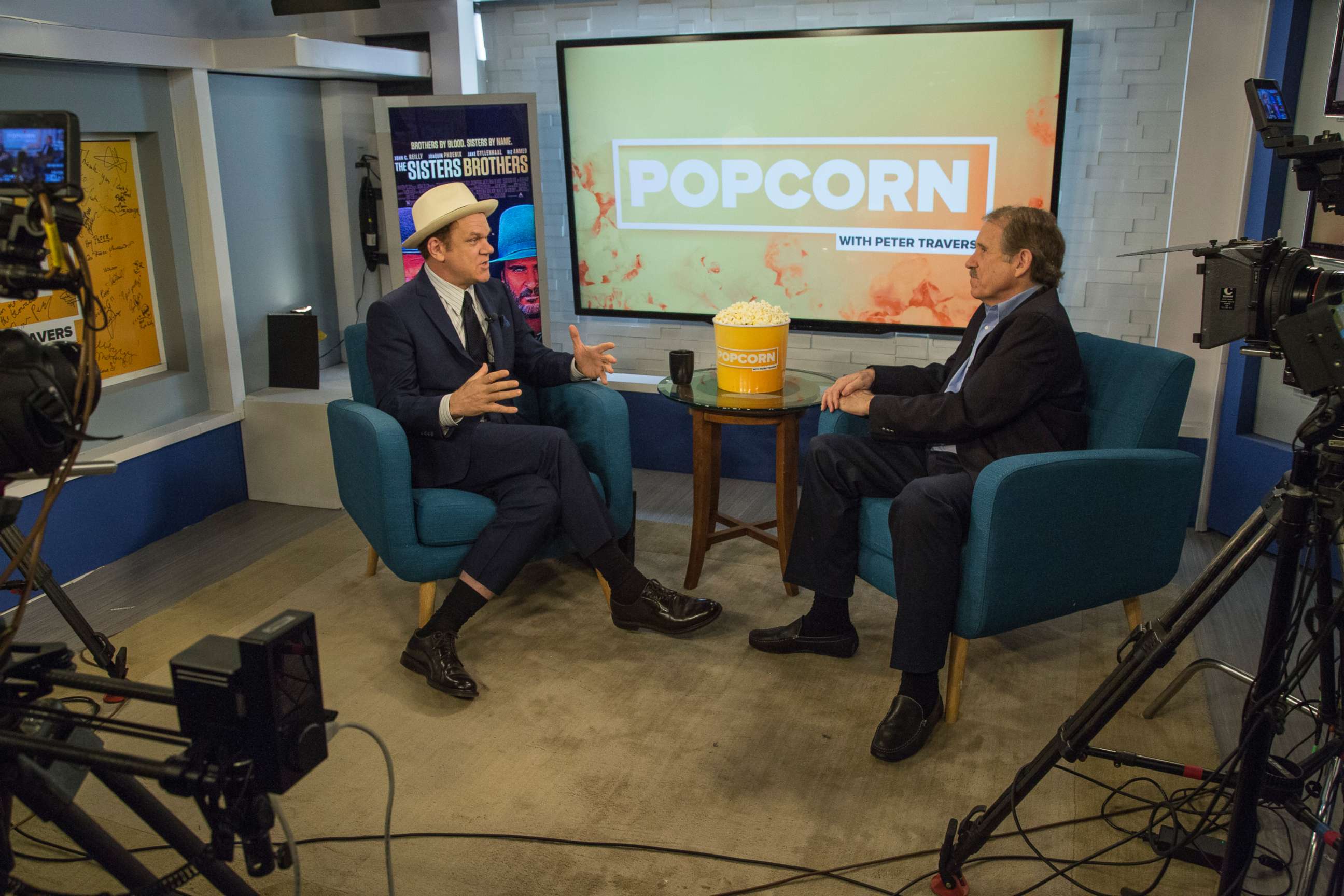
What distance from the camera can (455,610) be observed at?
9.36 ft

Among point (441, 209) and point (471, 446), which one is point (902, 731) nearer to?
point (471, 446)

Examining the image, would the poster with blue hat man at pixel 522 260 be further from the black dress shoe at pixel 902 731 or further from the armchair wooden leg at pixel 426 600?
the black dress shoe at pixel 902 731

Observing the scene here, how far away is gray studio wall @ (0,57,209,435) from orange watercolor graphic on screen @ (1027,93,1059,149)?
9.93 feet

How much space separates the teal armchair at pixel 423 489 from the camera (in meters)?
2.86

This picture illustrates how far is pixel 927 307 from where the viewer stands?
4070mm

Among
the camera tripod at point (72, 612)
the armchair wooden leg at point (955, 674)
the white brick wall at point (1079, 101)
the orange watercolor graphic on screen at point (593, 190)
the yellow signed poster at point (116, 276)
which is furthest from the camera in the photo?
the orange watercolor graphic on screen at point (593, 190)

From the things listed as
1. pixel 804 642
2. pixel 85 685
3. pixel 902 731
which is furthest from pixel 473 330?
pixel 85 685

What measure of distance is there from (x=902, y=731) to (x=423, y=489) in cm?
144

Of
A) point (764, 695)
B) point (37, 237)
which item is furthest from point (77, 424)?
point (764, 695)

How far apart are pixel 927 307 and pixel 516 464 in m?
1.87

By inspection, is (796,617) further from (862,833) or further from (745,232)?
(745,232)

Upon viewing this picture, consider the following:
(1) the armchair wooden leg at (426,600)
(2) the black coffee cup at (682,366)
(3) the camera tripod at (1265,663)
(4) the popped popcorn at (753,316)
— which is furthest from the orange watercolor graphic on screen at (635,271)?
(3) the camera tripod at (1265,663)

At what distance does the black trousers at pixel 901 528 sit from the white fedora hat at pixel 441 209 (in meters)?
1.16

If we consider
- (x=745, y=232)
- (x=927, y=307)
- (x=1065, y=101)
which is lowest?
(x=927, y=307)
